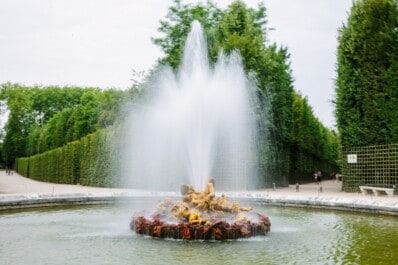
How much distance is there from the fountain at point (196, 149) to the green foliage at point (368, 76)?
19.0 ft

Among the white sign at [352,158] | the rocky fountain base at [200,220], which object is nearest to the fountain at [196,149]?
the rocky fountain base at [200,220]

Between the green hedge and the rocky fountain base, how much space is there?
19854 millimetres

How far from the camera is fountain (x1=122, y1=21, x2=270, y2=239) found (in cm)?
1227

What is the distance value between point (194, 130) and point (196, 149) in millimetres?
816

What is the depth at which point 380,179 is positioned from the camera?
24594mm

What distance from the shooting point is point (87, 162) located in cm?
3669

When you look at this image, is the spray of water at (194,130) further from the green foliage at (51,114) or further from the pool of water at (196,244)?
the green foliage at (51,114)

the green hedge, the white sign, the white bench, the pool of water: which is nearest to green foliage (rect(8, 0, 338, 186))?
the green hedge

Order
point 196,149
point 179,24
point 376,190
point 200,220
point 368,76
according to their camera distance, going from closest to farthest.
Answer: point 200,220 < point 196,149 < point 376,190 < point 368,76 < point 179,24

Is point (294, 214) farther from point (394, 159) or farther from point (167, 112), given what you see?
point (394, 159)

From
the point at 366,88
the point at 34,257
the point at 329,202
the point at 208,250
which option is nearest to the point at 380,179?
the point at 366,88

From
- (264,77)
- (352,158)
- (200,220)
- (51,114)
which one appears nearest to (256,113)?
(264,77)

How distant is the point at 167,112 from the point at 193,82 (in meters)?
3.14

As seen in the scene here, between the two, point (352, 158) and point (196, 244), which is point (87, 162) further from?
point (196, 244)
